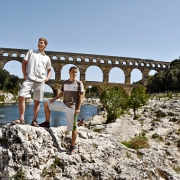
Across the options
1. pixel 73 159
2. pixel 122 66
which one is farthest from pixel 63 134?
pixel 122 66

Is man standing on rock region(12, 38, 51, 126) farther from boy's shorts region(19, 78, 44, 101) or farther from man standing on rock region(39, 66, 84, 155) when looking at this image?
man standing on rock region(39, 66, 84, 155)

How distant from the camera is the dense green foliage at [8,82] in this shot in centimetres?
4397

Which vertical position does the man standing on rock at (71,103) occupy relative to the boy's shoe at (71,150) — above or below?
above

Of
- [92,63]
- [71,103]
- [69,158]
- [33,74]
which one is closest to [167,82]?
[92,63]

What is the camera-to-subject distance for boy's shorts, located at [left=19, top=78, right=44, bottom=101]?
14.0 ft

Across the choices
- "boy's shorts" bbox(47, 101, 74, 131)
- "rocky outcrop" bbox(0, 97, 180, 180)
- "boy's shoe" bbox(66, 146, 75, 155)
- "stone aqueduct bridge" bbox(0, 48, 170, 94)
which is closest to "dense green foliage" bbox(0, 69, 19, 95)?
"stone aqueduct bridge" bbox(0, 48, 170, 94)

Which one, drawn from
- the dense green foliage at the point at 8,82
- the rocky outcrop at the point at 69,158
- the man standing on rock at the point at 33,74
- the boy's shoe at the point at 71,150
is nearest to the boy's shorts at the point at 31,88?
the man standing on rock at the point at 33,74

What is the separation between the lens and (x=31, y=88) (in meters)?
4.36

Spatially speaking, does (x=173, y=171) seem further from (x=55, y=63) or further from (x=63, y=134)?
(x=55, y=63)

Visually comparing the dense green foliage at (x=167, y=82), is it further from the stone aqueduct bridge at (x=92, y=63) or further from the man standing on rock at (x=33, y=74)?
the man standing on rock at (x=33, y=74)

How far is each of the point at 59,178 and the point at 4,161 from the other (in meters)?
0.97

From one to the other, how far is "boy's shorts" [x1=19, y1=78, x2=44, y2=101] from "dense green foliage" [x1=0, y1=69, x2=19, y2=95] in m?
42.0

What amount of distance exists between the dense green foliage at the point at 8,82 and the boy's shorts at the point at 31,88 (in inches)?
1656

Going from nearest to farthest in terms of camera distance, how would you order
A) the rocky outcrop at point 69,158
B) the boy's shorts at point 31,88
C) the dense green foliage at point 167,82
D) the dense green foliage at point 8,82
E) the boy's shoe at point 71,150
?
1. the rocky outcrop at point 69,158
2. the boy's shorts at point 31,88
3. the boy's shoe at point 71,150
4. the dense green foliage at point 8,82
5. the dense green foliage at point 167,82
